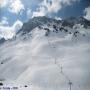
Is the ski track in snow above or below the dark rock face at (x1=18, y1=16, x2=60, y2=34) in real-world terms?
below

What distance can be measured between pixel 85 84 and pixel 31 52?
51570 mm

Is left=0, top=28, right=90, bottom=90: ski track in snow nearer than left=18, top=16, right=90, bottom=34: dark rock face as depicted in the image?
Yes

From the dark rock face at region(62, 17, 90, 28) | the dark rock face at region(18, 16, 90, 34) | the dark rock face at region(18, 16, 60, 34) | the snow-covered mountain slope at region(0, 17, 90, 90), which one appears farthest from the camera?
the dark rock face at region(18, 16, 60, 34)

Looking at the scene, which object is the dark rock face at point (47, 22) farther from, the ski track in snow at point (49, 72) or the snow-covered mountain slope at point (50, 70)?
the ski track in snow at point (49, 72)

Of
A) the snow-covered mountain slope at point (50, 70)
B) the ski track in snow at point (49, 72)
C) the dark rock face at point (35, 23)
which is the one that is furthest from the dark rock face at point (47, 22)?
the ski track in snow at point (49, 72)

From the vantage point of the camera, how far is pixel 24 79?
183 ft

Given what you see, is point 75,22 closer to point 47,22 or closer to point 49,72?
point 47,22

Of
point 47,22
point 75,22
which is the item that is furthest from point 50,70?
point 75,22

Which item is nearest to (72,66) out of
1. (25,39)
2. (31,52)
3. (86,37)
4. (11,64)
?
(11,64)

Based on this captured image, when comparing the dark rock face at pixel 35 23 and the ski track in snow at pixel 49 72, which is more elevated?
the dark rock face at pixel 35 23

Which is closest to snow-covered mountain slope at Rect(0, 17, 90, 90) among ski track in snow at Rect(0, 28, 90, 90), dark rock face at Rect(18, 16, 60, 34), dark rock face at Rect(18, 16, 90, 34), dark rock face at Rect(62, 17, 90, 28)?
ski track in snow at Rect(0, 28, 90, 90)

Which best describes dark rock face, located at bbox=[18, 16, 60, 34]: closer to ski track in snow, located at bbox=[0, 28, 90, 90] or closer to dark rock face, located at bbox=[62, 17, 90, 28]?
dark rock face, located at bbox=[62, 17, 90, 28]

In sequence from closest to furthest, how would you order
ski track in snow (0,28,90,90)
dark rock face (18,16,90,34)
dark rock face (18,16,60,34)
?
1. ski track in snow (0,28,90,90)
2. dark rock face (18,16,90,34)
3. dark rock face (18,16,60,34)

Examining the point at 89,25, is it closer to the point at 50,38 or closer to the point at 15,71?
the point at 50,38
